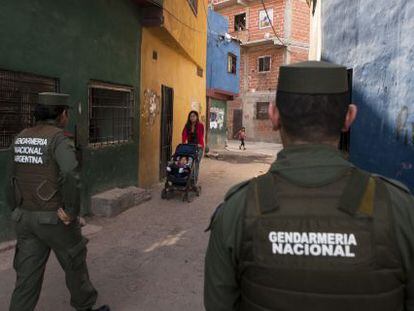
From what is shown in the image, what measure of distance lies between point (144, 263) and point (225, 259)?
3.82 metres

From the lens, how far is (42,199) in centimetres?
323

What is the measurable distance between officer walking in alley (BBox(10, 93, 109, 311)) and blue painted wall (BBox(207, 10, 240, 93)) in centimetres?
1855

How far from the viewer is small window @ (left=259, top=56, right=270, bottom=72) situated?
30.5 metres

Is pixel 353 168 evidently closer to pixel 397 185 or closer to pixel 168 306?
pixel 397 185

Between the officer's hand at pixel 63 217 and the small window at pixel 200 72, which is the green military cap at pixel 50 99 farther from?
the small window at pixel 200 72

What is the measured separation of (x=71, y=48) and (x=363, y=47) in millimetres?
4073

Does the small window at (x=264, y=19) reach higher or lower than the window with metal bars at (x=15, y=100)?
higher

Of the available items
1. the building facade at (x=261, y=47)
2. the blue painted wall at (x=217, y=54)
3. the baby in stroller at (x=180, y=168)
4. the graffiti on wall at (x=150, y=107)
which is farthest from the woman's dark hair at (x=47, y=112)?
the building facade at (x=261, y=47)

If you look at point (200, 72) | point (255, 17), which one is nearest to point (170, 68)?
point (200, 72)

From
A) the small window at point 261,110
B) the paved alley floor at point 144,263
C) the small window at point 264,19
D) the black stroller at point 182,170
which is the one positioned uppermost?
the small window at point 264,19

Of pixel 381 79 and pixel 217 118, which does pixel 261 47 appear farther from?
pixel 381 79

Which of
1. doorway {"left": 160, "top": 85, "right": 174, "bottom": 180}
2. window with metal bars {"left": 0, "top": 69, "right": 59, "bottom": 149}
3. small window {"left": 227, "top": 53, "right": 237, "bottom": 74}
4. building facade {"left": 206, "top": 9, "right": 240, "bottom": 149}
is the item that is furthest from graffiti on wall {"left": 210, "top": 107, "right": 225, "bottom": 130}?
window with metal bars {"left": 0, "top": 69, "right": 59, "bottom": 149}

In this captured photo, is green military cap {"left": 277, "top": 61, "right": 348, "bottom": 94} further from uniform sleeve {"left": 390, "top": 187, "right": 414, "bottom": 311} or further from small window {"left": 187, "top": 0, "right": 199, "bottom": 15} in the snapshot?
small window {"left": 187, "top": 0, "right": 199, "bottom": 15}

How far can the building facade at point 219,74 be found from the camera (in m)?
21.7
